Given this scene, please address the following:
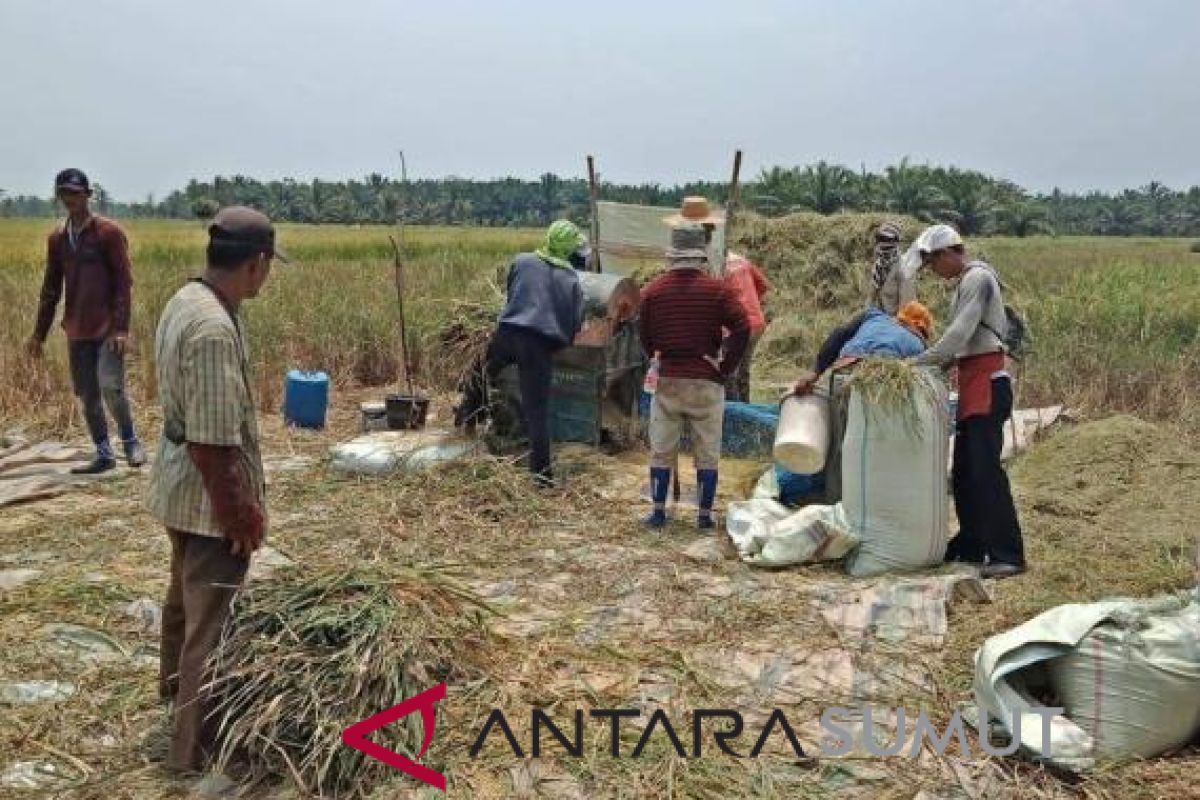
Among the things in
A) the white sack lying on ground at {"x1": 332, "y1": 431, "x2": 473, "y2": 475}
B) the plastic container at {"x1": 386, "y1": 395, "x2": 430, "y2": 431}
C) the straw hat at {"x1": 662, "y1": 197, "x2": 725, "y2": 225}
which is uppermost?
the straw hat at {"x1": 662, "y1": 197, "x2": 725, "y2": 225}

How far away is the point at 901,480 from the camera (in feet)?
14.5

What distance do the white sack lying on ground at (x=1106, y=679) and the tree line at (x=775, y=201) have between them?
5266 millimetres

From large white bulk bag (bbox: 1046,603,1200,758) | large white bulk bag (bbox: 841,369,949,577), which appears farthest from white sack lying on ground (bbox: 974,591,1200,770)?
large white bulk bag (bbox: 841,369,949,577)

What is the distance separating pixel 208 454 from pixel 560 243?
11.4ft

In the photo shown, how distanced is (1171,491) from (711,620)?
3177 mm

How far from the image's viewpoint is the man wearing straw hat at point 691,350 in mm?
5055

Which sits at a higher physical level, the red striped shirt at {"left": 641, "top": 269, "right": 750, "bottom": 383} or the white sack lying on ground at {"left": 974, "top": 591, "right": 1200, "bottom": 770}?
the red striped shirt at {"left": 641, "top": 269, "right": 750, "bottom": 383}

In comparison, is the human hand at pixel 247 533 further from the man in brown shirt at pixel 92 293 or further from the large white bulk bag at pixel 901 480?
the man in brown shirt at pixel 92 293

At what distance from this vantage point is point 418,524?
5.21 metres

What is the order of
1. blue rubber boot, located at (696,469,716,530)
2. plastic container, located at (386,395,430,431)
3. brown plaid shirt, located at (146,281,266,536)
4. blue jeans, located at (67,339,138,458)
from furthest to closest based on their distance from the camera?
plastic container, located at (386,395,430,431) < blue jeans, located at (67,339,138,458) < blue rubber boot, located at (696,469,716,530) < brown plaid shirt, located at (146,281,266,536)

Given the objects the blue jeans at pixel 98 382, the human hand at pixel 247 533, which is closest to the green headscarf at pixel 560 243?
the blue jeans at pixel 98 382

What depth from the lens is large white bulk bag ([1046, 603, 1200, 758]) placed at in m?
2.83

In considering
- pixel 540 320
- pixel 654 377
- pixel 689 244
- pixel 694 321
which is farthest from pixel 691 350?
pixel 540 320

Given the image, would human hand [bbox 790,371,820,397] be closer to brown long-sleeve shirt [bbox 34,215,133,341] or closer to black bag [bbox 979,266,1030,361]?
black bag [bbox 979,266,1030,361]
